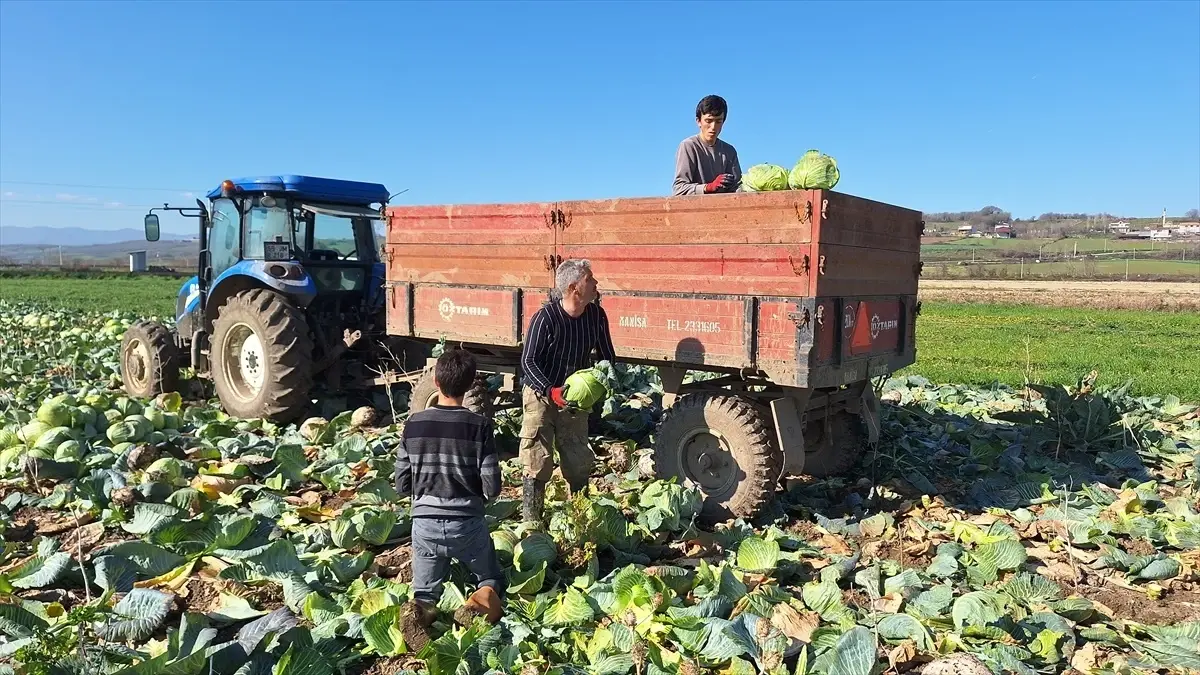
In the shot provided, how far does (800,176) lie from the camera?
490 cm

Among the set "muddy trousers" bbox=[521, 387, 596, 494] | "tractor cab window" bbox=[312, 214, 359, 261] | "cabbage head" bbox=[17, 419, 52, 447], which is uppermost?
"tractor cab window" bbox=[312, 214, 359, 261]

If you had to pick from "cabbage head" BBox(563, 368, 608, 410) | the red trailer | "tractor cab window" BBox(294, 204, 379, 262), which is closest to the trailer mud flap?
the red trailer

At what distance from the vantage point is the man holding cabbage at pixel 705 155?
19.3ft

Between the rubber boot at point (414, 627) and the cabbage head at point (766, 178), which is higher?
the cabbage head at point (766, 178)

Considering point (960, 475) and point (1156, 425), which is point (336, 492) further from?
point (1156, 425)

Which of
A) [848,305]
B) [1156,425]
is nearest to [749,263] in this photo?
[848,305]

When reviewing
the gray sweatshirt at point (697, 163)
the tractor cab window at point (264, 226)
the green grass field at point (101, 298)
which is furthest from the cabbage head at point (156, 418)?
the green grass field at point (101, 298)

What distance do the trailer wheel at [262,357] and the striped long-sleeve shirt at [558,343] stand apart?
11.0ft

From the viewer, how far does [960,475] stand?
632cm

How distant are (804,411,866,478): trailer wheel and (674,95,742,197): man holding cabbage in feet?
6.78

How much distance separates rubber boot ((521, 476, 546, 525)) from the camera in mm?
4797

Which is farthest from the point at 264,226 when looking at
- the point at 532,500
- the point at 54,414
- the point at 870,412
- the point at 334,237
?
the point at 870,412

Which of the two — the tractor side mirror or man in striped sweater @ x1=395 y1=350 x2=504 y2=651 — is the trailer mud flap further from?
the tractor side mirror

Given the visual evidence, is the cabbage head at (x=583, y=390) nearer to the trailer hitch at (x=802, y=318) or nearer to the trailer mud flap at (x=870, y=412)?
the trailer hitch at (x=802, y=318)
